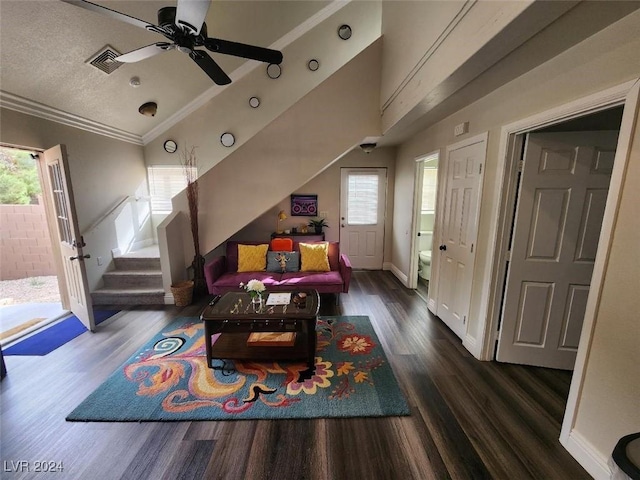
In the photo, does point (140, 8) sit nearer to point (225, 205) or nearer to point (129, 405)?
point (225, 205)

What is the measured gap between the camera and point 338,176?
4941mm

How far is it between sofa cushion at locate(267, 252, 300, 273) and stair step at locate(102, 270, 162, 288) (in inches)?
64.7

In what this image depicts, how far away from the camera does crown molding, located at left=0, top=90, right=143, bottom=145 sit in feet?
8.38

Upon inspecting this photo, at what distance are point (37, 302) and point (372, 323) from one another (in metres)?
4.74

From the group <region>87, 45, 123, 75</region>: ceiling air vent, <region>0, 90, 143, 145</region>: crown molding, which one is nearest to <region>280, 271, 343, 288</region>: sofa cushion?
<region>87, 45, 123, 75</region>: ceiling air vent

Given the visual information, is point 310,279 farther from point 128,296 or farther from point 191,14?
point 191,14

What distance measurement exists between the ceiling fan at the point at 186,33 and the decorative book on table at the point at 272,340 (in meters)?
2.33

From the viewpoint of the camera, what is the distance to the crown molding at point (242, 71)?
4.20 metres

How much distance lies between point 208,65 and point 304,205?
3.03 m

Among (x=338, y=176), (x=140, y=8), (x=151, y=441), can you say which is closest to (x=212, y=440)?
(x=151, y=441)

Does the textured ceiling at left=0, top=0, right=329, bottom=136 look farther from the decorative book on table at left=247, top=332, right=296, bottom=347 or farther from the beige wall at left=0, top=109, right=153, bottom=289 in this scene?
the decorative book on table at left=247, top=332, right=296, bottom=347

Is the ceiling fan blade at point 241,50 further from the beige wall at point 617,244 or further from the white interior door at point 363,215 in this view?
the white interior door at point 363,215

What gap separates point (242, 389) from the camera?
2.02 m

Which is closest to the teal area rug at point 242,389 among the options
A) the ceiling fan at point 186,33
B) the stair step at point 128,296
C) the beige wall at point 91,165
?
the stair step at point 128,296
